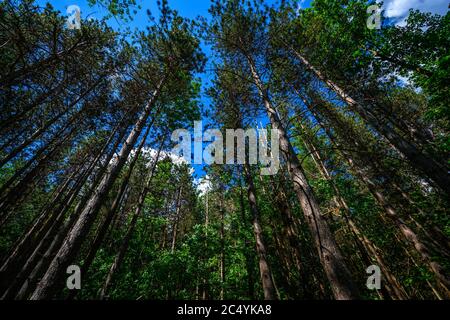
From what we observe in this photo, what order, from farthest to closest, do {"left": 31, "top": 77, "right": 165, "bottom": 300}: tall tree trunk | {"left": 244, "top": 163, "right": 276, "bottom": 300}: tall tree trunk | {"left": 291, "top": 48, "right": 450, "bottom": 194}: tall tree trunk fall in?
{"left": 244, "top": 163, "right": 276, "bottom": 300}: tall tree trunk → {"left": 291, "top": 48, "right": 450, "bottom": 194}: tall tree trunk → {"left": 31, "top": 77, "right": 165, "bottom": 300}: tall tree trunk

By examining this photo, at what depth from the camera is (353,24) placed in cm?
848

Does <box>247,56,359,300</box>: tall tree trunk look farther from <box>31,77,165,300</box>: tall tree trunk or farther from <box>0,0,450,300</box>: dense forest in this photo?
<box>31,77,165,300</box>: tall tree trunk

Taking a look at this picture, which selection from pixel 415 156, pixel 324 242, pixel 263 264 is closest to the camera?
pixel 324 242

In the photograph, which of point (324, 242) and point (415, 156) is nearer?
point (324, 242)

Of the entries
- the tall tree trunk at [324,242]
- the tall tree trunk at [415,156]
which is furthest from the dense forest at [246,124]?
the tall tree trunk at [324,242]

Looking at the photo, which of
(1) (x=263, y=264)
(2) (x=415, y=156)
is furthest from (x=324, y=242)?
(1) (x=263, y=264)

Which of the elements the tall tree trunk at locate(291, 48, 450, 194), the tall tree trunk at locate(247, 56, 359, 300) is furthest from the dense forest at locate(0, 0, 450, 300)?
the tall tree trunk at locate(247, 56, 359, 300)

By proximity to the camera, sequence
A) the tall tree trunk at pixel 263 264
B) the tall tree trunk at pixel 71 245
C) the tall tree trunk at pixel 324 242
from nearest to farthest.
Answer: the tall tree trunk at pixel 324 242 < the tall tree trunk at pixel 71 245 < the tall tree trunk at pixel 263 264

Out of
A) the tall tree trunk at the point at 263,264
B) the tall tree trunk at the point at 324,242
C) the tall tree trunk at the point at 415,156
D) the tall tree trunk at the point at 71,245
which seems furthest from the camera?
the tall tree trunk at the point at 263,264

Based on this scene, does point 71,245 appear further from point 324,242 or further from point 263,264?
point 263,264

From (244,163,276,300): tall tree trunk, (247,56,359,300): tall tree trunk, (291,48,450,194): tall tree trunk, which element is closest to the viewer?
(247,56,359,300): tall tree trunk

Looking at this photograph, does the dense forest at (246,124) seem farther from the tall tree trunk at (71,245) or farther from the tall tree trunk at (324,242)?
the tall tree trunk at (324,242)
